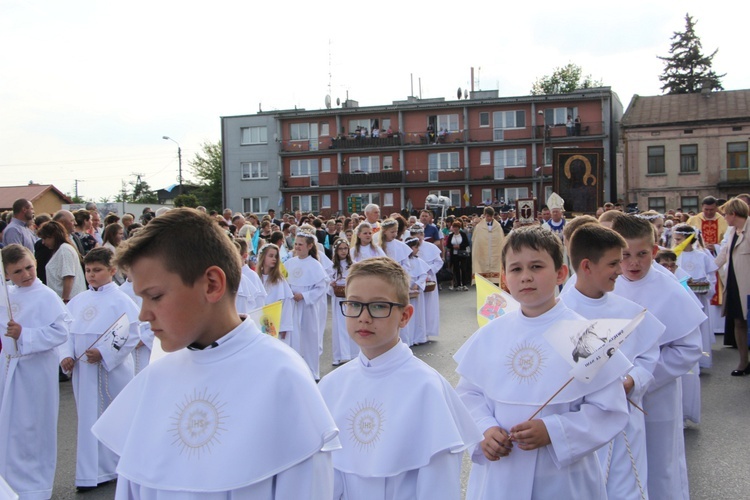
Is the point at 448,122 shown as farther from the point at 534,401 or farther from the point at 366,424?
the point at 366,424

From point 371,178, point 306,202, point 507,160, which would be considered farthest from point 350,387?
point 306,202

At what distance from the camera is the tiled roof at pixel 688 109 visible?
46938 mm

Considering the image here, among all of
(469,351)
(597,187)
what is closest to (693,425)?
(469,351)

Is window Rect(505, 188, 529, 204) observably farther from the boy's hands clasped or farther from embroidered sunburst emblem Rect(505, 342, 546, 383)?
the boy's hands clasped

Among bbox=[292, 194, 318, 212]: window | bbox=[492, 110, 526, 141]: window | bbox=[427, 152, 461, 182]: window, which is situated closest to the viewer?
bbox=[492, 110, 526, 141]: window

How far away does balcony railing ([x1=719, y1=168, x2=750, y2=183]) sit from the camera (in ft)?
152

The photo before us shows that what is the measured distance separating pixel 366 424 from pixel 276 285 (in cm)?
712

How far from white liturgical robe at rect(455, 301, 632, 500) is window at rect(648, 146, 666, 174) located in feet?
158

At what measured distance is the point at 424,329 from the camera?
13.4 meters

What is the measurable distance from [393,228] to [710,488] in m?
7.72

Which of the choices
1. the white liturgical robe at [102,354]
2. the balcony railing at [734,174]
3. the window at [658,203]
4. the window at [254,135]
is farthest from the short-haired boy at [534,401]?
the window at [254,135]

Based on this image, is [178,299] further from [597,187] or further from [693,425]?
[597,187]

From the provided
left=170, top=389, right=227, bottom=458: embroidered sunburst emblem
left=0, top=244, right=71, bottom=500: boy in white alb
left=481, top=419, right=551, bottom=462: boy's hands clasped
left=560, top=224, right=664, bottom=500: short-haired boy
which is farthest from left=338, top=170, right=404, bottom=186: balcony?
left=170, top=389, right=227, bottom=458: embroidered sunburst emblem

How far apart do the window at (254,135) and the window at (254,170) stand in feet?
5.96
